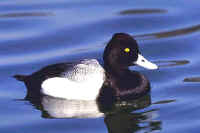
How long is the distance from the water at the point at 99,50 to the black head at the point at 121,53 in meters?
0.53

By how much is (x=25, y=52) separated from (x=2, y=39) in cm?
77

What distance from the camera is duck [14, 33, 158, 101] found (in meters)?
8.55

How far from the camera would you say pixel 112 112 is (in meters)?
8.22

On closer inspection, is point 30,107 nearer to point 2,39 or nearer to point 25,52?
point 25,52

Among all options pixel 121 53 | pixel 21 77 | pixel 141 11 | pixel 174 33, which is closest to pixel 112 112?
pixel 121 53

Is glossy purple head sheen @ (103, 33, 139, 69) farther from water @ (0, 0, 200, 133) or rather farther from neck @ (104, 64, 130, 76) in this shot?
water @ (0, 0, 200, 133)

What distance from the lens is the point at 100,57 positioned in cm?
1039

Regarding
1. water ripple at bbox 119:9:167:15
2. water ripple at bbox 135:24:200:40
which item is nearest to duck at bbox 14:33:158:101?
water ripple at bbox 135:24:200:40

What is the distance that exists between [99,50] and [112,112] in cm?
254

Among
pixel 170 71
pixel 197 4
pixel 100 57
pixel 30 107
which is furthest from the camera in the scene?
pixel 197 4

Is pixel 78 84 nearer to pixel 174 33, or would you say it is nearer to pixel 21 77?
pixel 21 77

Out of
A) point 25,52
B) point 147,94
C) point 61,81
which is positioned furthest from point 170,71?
point 25,52

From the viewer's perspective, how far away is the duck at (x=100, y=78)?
28.0 feet

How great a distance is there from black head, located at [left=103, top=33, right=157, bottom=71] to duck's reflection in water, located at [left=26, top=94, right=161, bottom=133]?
534mm
